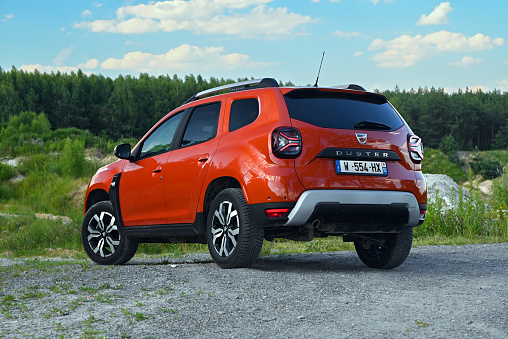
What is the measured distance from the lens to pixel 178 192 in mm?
7055

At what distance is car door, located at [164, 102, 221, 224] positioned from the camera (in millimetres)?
6734

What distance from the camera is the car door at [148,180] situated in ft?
24.3

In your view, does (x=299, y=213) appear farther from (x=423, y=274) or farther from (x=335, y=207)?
(x=423, y=274)

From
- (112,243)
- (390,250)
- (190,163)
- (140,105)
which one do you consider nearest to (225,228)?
(190,163)

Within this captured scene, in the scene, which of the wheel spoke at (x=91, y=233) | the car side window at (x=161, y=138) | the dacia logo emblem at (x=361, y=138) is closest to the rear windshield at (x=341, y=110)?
the dacia logo emblem at (x=361, y=138)

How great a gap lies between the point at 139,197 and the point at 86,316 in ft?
10.8

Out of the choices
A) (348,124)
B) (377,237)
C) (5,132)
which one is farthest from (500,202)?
(5,132)

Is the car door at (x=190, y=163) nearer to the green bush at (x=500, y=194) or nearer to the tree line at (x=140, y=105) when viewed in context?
the green bush at (x=500, y=194)

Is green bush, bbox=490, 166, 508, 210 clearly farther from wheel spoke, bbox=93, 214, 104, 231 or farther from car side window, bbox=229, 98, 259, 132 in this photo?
wheel spoke, bbox=93, 214, 104, 231

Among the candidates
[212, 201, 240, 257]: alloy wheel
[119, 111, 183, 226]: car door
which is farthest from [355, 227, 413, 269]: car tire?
[119, 111, 183, 226]: car door

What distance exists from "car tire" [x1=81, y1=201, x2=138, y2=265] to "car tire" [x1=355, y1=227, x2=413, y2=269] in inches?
121

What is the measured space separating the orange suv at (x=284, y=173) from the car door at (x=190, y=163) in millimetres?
14

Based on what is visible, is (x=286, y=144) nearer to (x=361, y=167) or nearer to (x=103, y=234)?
(x=361, y=167)

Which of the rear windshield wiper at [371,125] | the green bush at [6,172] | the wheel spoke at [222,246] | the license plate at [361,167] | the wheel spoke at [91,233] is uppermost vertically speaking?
the rear windshield wiper at [371,125]
